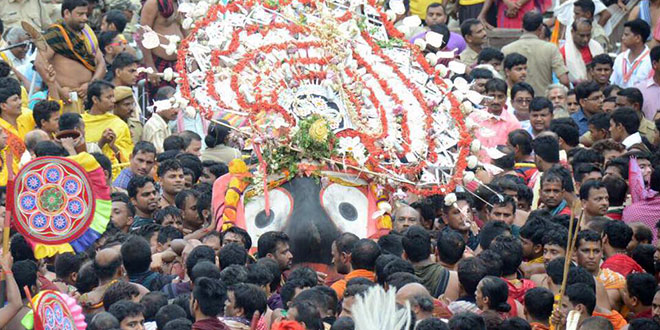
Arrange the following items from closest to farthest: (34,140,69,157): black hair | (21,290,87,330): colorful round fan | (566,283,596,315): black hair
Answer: (21,290,87,330): colorful round fan → (566,283,596,315): black hair → (34,140,69,157): black hair

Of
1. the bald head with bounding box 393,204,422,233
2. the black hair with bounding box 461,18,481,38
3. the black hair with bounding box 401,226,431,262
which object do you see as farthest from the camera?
the black hair with bounding box 461,18,481,38

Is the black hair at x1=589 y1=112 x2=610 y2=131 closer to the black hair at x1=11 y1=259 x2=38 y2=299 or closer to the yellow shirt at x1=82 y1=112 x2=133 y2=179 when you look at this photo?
the yellow shirt at x1=82 y1=112 x2=133 y2=179

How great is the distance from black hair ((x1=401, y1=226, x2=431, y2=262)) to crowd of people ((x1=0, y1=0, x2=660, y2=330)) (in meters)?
0.02

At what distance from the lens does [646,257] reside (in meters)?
12.0

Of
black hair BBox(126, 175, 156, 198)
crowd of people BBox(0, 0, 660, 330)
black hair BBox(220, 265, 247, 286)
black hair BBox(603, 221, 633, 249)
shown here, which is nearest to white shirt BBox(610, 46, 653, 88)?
crowd of people BBox(0, 0, 660, 330)

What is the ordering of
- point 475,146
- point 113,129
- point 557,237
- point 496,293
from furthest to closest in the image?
point 113,129, point 475,146, point 557,237, point 496,293

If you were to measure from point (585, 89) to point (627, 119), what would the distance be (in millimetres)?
1385

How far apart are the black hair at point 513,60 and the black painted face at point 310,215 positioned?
188 inches

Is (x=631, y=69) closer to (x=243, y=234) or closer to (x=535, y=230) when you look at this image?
(x=535, y=230)

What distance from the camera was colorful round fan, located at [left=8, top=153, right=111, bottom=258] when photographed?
10.7m

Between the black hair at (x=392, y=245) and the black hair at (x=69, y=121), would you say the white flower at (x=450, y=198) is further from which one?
the black hair at (x=69, y=121)

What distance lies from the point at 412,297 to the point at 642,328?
4.70ft

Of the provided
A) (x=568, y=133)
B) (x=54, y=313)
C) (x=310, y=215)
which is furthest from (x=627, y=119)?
(x=54, y=313)

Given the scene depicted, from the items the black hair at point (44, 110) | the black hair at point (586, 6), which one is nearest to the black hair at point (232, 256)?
the black hair at point (44, 110)
